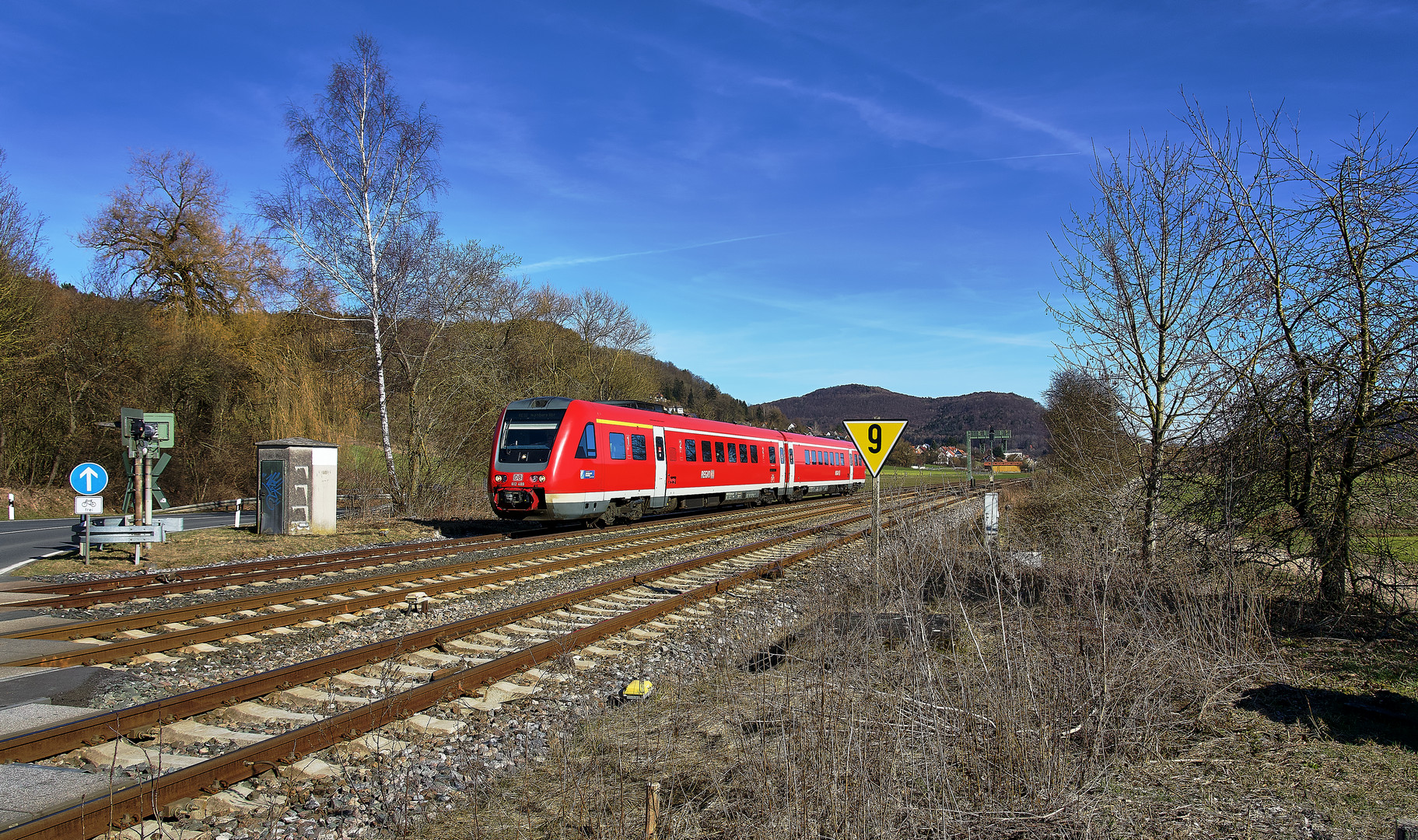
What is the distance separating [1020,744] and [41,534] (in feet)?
72.3

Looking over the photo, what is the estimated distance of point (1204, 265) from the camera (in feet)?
22.6

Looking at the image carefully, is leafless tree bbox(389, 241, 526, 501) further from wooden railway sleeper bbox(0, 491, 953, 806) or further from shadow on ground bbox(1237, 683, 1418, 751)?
shadow on ground bbox(1237, 683, 1418, 751)

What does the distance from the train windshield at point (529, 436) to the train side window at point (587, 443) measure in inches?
25.0

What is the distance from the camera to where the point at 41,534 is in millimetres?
17719

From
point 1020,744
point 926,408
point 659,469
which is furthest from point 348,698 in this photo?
point 926,408

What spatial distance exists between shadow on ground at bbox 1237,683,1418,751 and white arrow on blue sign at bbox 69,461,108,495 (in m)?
14.1

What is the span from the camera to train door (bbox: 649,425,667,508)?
1977cm

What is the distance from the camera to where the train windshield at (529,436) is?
51.5 ft

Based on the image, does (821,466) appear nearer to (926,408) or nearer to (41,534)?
(41,534)

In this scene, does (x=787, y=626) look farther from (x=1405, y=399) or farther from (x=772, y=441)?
(x=772, y=441)

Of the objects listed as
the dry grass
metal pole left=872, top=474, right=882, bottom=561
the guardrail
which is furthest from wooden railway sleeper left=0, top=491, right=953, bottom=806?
the guardrail

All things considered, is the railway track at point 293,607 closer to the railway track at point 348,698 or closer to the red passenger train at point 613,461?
the railway track at point 348,698

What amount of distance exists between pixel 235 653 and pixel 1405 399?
30.3ft

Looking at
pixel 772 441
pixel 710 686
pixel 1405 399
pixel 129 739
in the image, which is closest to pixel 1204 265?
pixel 1405 399
